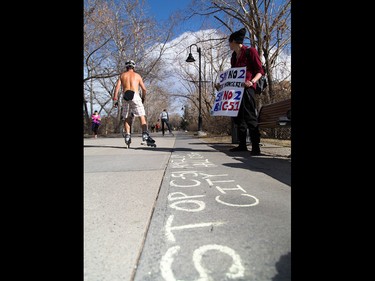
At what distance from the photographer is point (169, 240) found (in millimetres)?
1108

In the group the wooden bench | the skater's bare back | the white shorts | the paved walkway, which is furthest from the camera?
the white shorts

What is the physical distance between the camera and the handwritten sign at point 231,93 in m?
4.01

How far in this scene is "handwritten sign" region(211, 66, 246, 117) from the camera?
13.2 feet

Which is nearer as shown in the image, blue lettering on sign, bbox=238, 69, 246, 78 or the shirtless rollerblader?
blue lettering on sign, bbox=238, 69, 246, 78

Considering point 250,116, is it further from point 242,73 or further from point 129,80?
point 129,80

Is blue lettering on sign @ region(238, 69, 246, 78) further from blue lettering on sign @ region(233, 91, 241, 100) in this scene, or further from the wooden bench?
the wooden bench

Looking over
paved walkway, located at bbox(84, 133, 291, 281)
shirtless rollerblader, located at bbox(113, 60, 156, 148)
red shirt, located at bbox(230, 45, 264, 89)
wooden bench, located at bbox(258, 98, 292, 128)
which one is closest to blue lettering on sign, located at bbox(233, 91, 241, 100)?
red shirt, located at bbox(230, 45, 264, 89)

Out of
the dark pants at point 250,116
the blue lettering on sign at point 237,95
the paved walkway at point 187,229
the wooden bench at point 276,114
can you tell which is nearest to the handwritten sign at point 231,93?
the blue lettering on sign at point 237,95

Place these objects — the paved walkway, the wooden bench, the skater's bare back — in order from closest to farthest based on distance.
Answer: the paved walkway → the wooden bench → the skater's bare back

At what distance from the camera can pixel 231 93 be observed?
13.4ft
